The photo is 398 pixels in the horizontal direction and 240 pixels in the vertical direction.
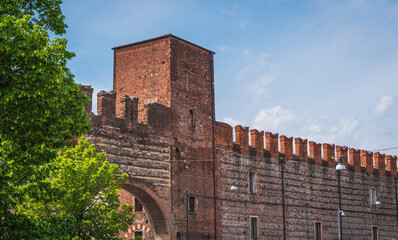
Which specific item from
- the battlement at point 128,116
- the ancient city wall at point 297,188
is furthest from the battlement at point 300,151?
the battlement at point 128,116

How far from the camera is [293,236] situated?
31.2m

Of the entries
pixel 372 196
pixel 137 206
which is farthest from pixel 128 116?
pixel 372 196

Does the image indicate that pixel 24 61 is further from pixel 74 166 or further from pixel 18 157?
pixel 74 166

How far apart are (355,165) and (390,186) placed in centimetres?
408

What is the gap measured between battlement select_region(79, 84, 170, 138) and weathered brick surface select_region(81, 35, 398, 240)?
0.04 meters

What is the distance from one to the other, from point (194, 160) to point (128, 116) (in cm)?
390

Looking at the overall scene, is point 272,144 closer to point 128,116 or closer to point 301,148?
point 301,148

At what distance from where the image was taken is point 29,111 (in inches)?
447

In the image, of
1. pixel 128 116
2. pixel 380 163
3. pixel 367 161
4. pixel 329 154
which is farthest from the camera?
pixel 380 163

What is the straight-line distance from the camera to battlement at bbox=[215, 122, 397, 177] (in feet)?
94.9

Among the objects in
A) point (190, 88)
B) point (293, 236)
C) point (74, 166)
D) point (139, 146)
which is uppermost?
point (190, 88)

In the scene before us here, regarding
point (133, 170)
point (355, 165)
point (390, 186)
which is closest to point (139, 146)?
point (133, 170)

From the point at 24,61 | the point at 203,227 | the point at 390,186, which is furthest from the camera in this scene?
the point at 390,186

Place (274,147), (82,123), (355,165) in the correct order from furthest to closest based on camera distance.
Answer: (355,165) → (274,147) → (82,123)
